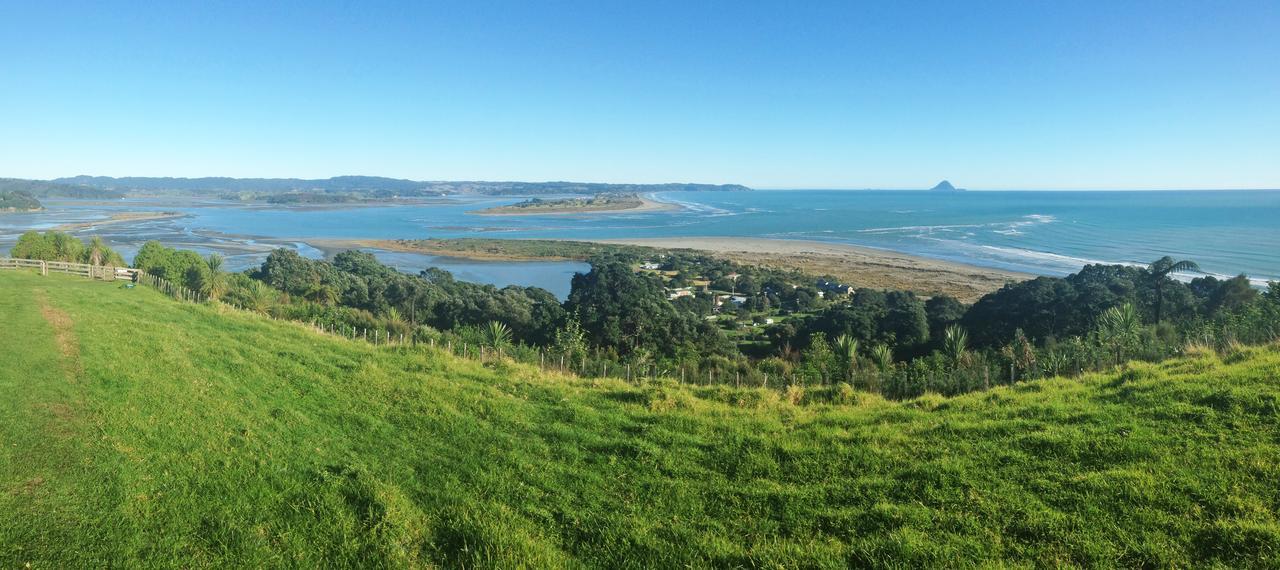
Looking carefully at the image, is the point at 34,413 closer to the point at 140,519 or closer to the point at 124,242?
the point at 140,519

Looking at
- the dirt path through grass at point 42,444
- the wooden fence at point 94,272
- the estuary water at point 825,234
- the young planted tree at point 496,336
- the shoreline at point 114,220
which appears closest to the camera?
the dirt path through grass at point 42,444

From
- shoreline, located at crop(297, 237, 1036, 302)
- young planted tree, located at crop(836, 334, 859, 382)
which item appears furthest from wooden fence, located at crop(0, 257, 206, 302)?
shoreline, located at crop(297, 237, 1036, 302)

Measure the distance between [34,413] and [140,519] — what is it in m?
5.04

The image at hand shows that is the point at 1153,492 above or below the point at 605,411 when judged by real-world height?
above

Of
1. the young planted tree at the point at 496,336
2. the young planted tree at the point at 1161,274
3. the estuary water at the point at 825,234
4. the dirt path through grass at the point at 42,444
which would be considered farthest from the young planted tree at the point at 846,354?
the estuary water at the point at 825,234

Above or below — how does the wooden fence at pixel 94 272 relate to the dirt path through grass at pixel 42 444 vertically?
below

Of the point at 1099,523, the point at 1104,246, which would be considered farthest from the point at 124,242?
the point at 1104,246

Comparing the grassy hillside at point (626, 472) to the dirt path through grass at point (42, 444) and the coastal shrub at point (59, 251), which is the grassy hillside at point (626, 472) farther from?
the coastal shrub at point (59, 251)

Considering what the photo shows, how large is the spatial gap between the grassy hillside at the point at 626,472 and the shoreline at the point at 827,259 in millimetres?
47009

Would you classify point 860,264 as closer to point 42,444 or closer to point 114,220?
point 42,444

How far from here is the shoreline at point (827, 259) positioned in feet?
201

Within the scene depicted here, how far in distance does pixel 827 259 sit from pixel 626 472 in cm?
7813

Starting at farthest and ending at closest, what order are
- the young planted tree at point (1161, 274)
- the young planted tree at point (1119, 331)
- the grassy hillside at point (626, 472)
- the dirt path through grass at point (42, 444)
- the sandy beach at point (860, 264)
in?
the sandy beach at point (860, 264), the young planted tree at point (1161, 274), the young planted tree at point (1119, 331), the dirt path through grass at point (42, 444), the grassy hillside at point (626, 472)

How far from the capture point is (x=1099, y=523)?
21.3ft
